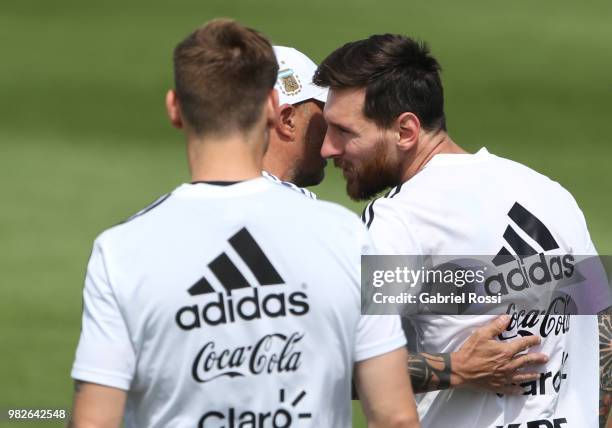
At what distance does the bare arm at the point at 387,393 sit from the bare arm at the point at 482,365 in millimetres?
703

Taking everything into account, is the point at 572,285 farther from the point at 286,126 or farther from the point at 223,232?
the point at 223,232

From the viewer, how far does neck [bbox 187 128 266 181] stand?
84.1 inches

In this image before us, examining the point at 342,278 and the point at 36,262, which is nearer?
the point at 342,278

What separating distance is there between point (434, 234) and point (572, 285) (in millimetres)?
425

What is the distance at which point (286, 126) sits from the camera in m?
3.51

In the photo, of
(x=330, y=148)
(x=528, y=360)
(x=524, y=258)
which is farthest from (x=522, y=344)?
(x=330, y=148)

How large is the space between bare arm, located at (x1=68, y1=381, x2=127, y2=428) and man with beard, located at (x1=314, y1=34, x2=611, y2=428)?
3.13ft

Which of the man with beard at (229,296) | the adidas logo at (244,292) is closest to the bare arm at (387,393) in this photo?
the man with beard at (229,296)

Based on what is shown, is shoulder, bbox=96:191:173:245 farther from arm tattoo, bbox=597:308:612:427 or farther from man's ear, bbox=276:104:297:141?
arm tattoo, bbox=597:308:612:427

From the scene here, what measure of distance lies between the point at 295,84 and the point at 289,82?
0.06ft

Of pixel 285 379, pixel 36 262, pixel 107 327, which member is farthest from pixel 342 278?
pixel 36 262

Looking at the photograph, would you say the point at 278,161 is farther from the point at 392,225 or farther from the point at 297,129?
the point at 392,225

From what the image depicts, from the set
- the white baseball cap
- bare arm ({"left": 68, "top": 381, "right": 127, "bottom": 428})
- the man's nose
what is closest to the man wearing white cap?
the white baseball cap

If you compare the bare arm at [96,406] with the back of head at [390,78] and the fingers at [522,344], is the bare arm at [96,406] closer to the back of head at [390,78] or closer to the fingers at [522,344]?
the fingers at [522,344]
